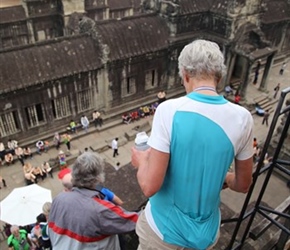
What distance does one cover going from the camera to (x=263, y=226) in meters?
4.43

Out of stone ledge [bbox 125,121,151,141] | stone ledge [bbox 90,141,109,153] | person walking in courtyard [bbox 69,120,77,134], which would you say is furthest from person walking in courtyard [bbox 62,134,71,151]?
stone ledge [bbox 125,121,151,141]

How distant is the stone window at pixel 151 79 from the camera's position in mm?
21311

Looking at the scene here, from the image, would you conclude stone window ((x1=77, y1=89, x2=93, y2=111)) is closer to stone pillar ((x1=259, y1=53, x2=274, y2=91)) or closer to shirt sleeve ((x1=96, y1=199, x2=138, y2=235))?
stone pillar ((x1=259, y1=53, x2=274, y2=91))

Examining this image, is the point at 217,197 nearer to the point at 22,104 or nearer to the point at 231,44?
the point at 22,104

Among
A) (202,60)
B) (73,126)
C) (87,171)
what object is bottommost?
(73,126)

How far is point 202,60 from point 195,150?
836 mm

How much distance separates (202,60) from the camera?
111 inches

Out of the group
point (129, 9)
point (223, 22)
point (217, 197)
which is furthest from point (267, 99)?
point (217, 197)

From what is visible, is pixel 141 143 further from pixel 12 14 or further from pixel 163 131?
pixel 12 14

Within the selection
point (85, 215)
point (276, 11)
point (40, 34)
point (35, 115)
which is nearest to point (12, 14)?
point (40, 34)

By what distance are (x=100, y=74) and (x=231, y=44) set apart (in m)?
10.2

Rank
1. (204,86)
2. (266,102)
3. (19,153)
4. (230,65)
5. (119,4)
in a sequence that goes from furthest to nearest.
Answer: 1. (119,4)
2. (266,102)
3. (230,65)
4. (19,153)
5. (204,86)

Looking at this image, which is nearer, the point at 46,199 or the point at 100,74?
the point at 46,199

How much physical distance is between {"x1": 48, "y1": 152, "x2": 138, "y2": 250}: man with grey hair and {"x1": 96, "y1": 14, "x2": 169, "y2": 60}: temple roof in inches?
607
